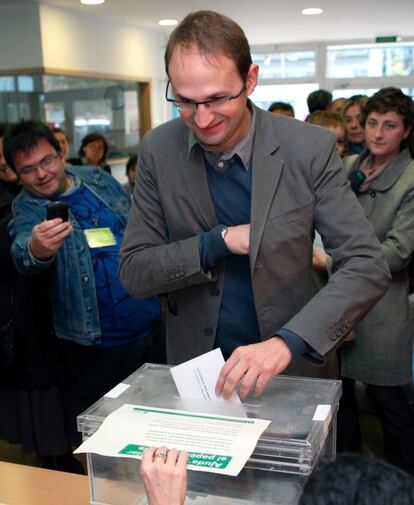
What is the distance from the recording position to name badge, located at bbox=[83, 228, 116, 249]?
2295 millimetres

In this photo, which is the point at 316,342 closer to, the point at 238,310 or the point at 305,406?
the point at 305,406

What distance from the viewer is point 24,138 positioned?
2.26 meters

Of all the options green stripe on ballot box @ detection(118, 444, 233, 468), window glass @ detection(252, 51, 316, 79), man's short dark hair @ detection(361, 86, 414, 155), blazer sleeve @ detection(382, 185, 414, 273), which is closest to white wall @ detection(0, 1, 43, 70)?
man's short dark hair @ detection(361, 86, 414, 155)

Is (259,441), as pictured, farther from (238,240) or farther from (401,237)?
(401,237)

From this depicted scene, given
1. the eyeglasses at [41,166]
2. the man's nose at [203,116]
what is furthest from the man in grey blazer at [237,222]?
the eyeglasses at [41,166]

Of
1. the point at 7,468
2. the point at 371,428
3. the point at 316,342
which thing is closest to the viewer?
the point at 316,342

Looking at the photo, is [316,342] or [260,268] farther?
[260,268]

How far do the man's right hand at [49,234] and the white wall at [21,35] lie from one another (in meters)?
4.83

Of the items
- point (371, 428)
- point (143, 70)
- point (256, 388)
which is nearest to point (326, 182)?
point (256, 388)

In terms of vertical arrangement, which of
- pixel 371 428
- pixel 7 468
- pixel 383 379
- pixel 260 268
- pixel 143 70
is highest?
pixel 143 70

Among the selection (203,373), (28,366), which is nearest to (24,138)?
(28,366)

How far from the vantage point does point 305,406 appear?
3.71ft

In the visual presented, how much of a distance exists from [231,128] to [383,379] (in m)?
1.51

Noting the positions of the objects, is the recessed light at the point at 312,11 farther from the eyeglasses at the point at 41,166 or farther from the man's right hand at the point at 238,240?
the man's right hand at the point at 238,240
